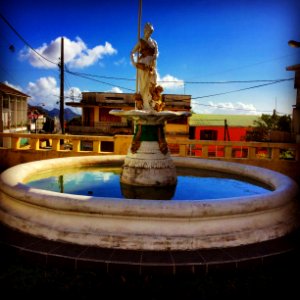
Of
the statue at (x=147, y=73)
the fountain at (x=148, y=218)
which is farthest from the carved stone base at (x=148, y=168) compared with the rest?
the fountain at (x=148, y=218)

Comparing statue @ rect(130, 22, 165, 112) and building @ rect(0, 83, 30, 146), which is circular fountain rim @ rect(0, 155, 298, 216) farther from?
building @ rect(0, 83, 30, 146)

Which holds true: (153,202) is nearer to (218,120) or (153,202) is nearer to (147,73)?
(147,73)

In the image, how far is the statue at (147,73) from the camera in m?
5.74

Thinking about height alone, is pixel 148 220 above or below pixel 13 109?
below

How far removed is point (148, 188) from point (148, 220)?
1.83 metres

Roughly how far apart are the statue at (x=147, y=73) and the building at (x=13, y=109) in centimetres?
2277

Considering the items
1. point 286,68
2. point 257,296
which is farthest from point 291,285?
point 286,68

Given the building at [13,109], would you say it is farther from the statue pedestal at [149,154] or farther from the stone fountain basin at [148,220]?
the stone fountain basin at [148,220]

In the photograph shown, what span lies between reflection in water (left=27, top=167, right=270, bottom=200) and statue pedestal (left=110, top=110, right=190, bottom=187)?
0.49 feet

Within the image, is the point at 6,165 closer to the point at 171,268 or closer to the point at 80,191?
the point at 80,191

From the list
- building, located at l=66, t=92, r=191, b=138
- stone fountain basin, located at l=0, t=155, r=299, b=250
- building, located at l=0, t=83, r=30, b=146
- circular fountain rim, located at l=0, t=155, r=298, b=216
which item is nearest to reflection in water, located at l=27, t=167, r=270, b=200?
circular fountain rim, located at l=0, t=155, r=298, b=216

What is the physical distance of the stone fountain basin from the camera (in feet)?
12.0

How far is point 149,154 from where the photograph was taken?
18.6 feet

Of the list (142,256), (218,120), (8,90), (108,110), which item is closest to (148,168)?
(142,256)
